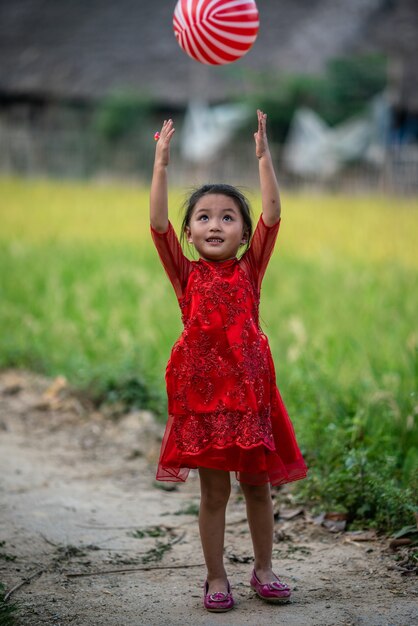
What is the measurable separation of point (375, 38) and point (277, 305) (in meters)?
19.8

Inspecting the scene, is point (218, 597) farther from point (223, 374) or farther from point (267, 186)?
point (267, 186)

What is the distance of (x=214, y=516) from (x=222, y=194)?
39.3 inches

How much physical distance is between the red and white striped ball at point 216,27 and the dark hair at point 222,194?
62cm

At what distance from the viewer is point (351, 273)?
8.94 meters

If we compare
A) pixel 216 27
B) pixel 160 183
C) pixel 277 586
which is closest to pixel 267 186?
pixel 160 183

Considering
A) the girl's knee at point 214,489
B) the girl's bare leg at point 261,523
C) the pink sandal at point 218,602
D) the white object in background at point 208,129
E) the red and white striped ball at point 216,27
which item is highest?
the white object in background at point 208,129

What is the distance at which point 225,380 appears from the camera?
2.85 meters

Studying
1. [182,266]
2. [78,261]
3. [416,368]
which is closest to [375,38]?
[78,261]

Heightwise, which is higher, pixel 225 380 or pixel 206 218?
pixel 206 218

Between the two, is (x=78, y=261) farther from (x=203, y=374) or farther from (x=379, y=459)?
(x=203, y=374)

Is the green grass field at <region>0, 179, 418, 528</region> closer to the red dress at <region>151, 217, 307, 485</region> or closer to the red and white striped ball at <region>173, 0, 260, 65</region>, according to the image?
the red dress at <region>151, 217, 307, 485</region>

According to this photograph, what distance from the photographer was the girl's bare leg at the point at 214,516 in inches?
115

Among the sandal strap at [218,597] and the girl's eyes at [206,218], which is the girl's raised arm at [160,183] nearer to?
the girl's eyes at [206,218]

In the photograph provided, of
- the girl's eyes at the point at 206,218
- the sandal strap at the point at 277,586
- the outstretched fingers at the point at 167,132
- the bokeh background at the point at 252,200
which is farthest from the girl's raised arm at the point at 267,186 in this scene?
the sandal strap at the point at 277,586
